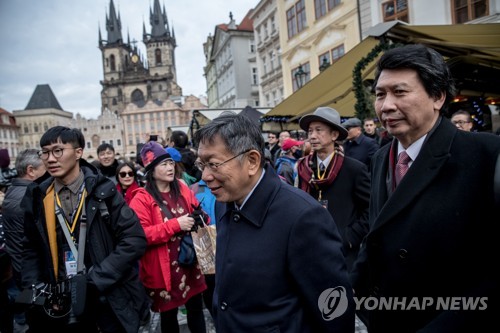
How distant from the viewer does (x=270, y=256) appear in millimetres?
1733

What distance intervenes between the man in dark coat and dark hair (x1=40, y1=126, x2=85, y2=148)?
7.99 feet

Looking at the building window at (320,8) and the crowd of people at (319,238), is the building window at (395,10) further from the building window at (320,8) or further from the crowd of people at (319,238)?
the crowd of people at (319,238)

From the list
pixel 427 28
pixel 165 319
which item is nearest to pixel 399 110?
pixel 165 319

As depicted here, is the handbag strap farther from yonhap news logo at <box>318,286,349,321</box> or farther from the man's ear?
yonhap news logo at <box>318,286,349,321</box>

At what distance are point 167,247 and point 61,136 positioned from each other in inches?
56.6

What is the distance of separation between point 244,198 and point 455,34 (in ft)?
20.4

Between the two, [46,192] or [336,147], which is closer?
[46,192]

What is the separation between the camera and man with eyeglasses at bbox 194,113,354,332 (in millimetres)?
1718

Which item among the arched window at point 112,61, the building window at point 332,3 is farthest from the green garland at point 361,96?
the arched window at point 112,61

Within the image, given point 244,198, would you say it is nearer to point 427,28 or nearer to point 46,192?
point 46,192

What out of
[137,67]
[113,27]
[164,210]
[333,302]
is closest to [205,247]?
[164,210]

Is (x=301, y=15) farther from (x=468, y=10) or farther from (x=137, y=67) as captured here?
(x=137, y=67)

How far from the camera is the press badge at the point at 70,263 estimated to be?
2.80m

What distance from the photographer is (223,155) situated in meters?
1.87
